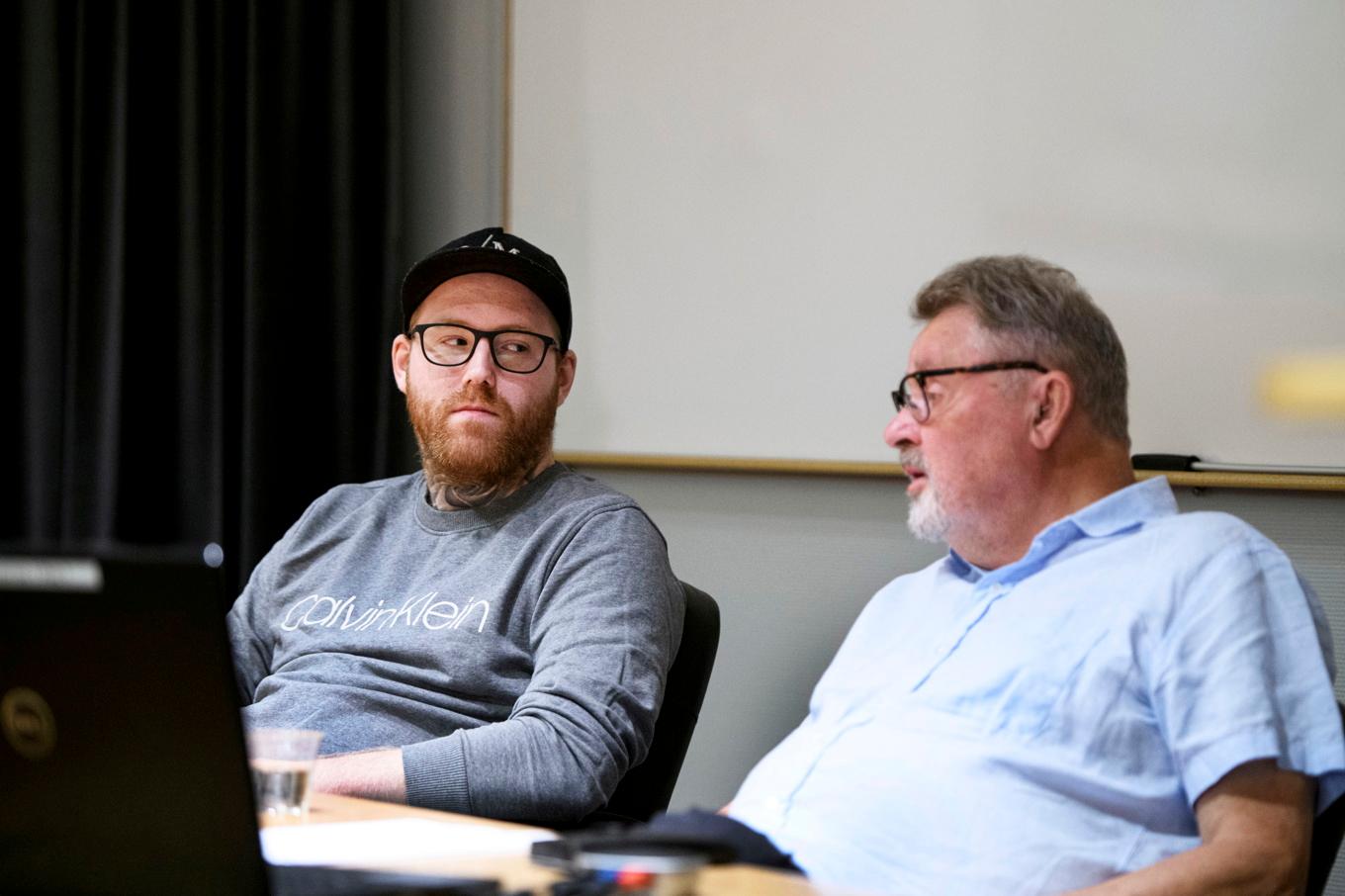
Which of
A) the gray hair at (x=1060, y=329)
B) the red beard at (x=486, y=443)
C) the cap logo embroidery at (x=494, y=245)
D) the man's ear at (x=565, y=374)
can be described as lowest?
the red beard at (x=486, y=443)

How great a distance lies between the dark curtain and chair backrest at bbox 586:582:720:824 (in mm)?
1259

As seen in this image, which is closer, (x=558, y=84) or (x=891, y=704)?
(x=891, y=704)

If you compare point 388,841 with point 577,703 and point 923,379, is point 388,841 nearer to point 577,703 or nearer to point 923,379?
point 577,703

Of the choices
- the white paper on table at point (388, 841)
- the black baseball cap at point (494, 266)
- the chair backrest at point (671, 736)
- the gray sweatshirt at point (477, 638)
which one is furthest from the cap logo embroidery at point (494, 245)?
the white paper on table at point (388, 841)

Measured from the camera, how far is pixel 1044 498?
1.64m

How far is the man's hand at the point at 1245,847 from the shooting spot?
48.4 inches

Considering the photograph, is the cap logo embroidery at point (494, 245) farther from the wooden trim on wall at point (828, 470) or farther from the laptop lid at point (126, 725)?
the laptop lid at point (126, 725)

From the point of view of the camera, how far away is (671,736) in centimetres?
187

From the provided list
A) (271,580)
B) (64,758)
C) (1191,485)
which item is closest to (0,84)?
(271,580)

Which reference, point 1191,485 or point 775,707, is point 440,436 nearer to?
point 775,707

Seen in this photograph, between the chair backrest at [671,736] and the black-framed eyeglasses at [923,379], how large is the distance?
437 millimetres

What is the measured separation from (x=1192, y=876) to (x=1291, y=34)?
5.27 ft

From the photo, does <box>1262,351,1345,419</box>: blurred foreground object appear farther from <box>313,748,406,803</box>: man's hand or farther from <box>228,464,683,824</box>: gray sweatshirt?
<box>313,748,406,803</box>: man's hand

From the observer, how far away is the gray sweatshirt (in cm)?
165
